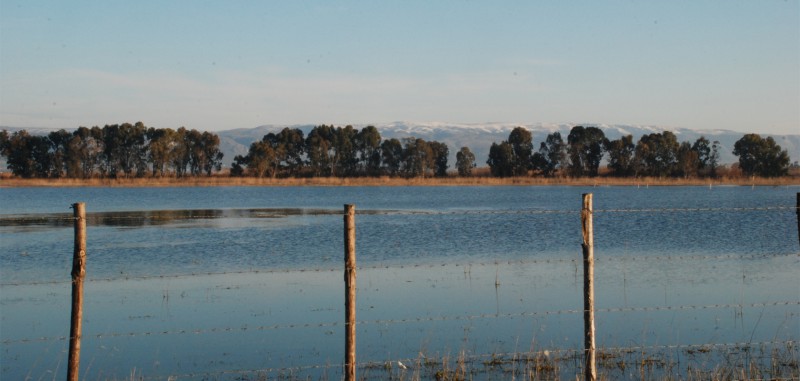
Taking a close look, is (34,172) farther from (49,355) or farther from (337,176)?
(49,355)

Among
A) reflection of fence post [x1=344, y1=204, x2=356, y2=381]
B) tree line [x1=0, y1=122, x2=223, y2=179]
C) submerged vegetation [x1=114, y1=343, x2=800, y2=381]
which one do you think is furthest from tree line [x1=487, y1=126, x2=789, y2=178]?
reflection of fence post [x1=344, y1=204, x2=356, y2=381]

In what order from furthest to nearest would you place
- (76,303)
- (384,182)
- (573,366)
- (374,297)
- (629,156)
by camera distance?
(629,156) < (384,182) < (374,297) < (573,366) < (76,303)

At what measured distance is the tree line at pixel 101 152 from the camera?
4584 inches

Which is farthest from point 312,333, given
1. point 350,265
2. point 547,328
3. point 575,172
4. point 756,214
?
point 575,172

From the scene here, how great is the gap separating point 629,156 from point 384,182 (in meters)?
30.3

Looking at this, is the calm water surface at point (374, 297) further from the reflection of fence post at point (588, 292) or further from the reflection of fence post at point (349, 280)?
the reflection of fence post at point (349, 280)

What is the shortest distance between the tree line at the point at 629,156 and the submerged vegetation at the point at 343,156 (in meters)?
0.12

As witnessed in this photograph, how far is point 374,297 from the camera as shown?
760 inches

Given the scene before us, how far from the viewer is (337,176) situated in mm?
122375

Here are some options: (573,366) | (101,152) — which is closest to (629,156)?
(101,152)

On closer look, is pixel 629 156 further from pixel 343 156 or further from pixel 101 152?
pixel 101 152

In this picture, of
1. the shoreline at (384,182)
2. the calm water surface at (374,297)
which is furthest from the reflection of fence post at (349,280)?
the shoreline at (384,182)

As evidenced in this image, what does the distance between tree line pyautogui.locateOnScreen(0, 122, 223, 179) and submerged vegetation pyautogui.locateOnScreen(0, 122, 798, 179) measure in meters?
0.12

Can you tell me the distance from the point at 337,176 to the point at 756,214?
76344 millimetres
